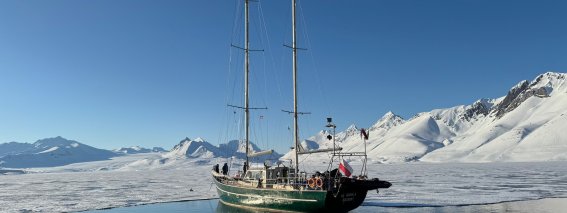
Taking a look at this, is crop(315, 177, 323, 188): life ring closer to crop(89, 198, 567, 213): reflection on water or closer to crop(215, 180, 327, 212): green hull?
crop(215, 180, 327, 212): green hull

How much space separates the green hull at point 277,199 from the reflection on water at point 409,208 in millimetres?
803

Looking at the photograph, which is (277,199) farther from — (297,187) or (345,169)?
(345,169)

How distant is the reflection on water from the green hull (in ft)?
2.64

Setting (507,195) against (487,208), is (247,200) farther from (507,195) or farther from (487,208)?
(507,195)

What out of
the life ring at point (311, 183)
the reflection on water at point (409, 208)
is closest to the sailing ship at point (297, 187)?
the life ring at point (311, 183)

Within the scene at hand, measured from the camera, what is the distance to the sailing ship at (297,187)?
39.5 meters

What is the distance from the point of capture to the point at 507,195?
52250 mm

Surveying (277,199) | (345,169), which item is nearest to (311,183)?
(345,169)

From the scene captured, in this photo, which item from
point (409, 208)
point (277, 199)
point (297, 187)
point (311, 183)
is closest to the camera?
point (311, 183)

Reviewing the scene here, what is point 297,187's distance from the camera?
41188 mm

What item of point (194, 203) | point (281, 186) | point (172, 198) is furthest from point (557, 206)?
point (172, 198)

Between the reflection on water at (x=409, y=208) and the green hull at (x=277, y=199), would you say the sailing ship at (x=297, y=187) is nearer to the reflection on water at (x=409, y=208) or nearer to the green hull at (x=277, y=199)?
the green hull at (x=277, y=199)

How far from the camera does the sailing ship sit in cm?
3950

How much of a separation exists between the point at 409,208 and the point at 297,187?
31.8 feet
